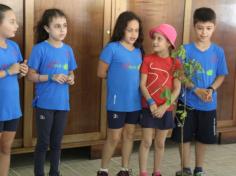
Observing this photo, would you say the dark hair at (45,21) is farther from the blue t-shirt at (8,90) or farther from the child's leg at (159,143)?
the child's leg at (159,143)

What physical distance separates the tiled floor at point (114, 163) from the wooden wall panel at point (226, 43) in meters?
0.45

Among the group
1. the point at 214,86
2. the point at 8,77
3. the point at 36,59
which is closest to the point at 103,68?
the point at 36,59

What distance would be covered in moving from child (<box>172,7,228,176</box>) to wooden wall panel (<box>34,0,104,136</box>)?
0.82 meters

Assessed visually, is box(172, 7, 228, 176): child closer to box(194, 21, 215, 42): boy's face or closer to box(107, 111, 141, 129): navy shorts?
box(194, 21, 215, 42): boy's face

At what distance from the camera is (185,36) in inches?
168

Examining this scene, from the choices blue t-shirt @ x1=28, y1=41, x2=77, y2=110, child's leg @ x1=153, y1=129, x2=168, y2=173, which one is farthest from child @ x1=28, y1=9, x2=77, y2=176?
child's leg @ x1=153, y1=129, x2=168, y2=173

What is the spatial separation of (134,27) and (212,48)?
0.69 m

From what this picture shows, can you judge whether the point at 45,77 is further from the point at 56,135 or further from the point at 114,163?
the point at 114,163

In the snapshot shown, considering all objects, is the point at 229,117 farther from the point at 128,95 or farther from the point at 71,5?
the point at 71,5

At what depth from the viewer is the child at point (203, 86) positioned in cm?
340

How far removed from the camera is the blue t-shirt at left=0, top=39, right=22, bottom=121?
2783 millimetres

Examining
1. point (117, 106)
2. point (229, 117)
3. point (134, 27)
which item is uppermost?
point (134, 27)

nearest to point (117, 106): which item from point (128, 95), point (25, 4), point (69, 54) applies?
point (128, 95)

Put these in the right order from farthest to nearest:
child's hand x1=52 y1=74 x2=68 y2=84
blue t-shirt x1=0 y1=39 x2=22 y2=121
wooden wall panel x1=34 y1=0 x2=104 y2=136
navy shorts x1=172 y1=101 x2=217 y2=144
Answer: wooden wall panel x1=34 y1=0 x2=104 y2=136, navy shorts x1=172 y1=101 x2=217 y2=144, child's hand x1=52 y1=74 x2=68 y2=84, blue t-shirt x1=0 y1=39 x2=22 y2=121
